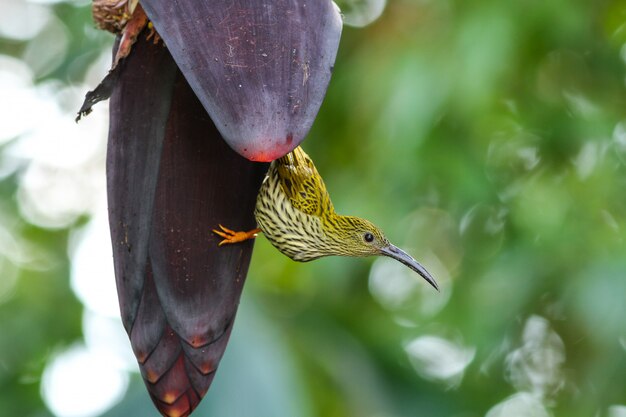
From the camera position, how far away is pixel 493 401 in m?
2.74

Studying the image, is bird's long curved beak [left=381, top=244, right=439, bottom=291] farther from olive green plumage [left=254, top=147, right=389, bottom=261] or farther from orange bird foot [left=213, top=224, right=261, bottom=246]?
orange bird foot [left=213, top=224, right=261, bottom=246]

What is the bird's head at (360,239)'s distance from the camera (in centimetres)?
109

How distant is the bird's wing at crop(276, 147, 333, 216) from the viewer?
0.93 m

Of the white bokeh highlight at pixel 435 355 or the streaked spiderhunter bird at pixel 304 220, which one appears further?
the white bokeh highlight at pixel 435 355

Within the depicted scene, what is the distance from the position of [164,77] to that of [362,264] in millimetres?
2133

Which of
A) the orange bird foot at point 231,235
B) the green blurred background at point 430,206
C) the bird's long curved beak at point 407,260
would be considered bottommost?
the orange bird foot at point 231,235

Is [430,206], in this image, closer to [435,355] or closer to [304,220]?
[435,355]

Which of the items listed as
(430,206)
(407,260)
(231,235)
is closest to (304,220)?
(407,260)

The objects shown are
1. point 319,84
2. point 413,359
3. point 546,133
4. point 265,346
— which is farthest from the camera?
point 413,359

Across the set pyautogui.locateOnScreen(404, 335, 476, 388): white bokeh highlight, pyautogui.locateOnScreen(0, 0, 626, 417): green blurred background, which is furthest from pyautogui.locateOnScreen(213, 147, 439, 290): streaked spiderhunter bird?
pyautogui.locateOnScreen(404, 335, 476, 388): white bokeh highlight

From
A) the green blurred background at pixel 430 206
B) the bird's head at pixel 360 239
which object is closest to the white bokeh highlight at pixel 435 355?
the green blurred background at pixel 430 206

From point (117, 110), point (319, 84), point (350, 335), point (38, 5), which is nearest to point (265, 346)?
point (350, 335)

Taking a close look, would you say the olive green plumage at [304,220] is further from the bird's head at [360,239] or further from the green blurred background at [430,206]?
the green blurred background at [430,206]

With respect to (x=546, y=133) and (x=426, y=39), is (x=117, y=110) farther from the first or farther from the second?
(x=546, y=133)
